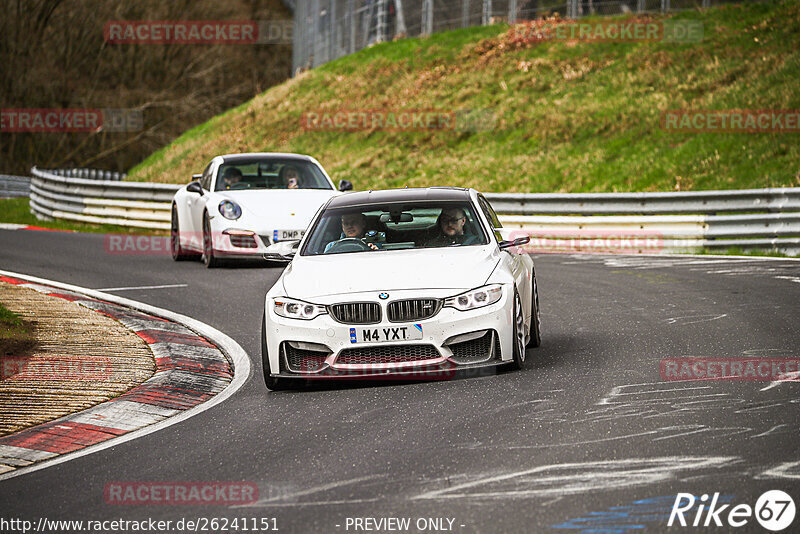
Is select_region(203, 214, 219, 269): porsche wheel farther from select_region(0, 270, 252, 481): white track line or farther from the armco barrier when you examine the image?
the armco barrier

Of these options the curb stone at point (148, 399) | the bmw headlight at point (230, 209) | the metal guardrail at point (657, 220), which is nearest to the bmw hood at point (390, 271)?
the curb stone at point (148, 399)

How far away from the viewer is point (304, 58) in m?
50.8

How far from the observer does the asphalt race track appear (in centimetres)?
540

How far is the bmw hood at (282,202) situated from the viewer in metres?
16.0

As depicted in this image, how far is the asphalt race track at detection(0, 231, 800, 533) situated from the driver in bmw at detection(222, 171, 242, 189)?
625cm

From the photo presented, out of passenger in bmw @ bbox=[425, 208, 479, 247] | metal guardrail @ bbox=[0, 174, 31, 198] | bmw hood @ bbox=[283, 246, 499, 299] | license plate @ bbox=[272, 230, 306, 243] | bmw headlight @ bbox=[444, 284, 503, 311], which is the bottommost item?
metal guardrail @ bbox=[0, 174, 31, 198]

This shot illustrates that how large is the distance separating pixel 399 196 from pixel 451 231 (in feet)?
1.97

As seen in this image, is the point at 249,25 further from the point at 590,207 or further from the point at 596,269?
the point at 596,269

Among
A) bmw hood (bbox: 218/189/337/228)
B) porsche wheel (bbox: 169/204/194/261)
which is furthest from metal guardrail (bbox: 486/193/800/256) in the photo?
porsche wheel (bbox: 169/204/194/261)

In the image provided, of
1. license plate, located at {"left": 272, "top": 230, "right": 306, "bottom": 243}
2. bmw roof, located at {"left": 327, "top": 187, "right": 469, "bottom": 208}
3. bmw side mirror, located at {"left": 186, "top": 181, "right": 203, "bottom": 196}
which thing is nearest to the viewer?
bmw roof, located at {"left": 327, "top": 187, "right": 469, "bottom": 208}

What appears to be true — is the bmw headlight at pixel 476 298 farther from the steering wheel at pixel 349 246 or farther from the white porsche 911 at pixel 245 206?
the white porsche 911 at pixel 245 206

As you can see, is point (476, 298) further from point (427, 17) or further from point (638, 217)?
point (427, 17)

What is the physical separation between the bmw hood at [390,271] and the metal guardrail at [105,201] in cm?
1434

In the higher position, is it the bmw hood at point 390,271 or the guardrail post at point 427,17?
the guardrail post at point 427,17
